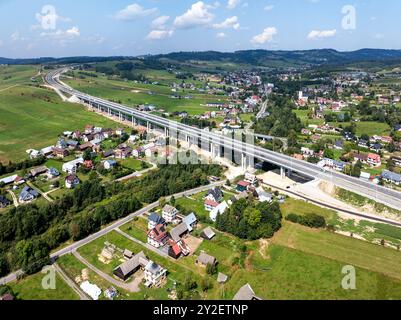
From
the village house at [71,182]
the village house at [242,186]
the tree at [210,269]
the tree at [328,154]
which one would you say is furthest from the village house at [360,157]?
the village house at [71,182]

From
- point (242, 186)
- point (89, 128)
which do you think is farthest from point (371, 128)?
point (89, 128)

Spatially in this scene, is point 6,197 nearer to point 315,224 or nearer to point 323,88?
point 315,224

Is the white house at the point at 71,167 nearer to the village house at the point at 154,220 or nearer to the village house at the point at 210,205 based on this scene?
the village house at the point at 154,220

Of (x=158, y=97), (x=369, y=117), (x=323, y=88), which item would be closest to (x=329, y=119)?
(x=369, y=117)

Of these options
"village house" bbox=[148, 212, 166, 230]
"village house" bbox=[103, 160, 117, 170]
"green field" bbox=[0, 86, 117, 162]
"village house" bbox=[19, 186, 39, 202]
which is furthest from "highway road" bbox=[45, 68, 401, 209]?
"village house" bbox=[19, 186, 39, 202]

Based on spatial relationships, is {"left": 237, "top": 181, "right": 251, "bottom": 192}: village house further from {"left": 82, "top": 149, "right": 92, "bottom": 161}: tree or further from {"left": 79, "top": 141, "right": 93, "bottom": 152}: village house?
{"left": 79, "top": 141, "right": 93, "bottom": 152}: village house

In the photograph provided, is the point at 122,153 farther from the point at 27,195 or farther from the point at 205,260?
the point at 205,260
